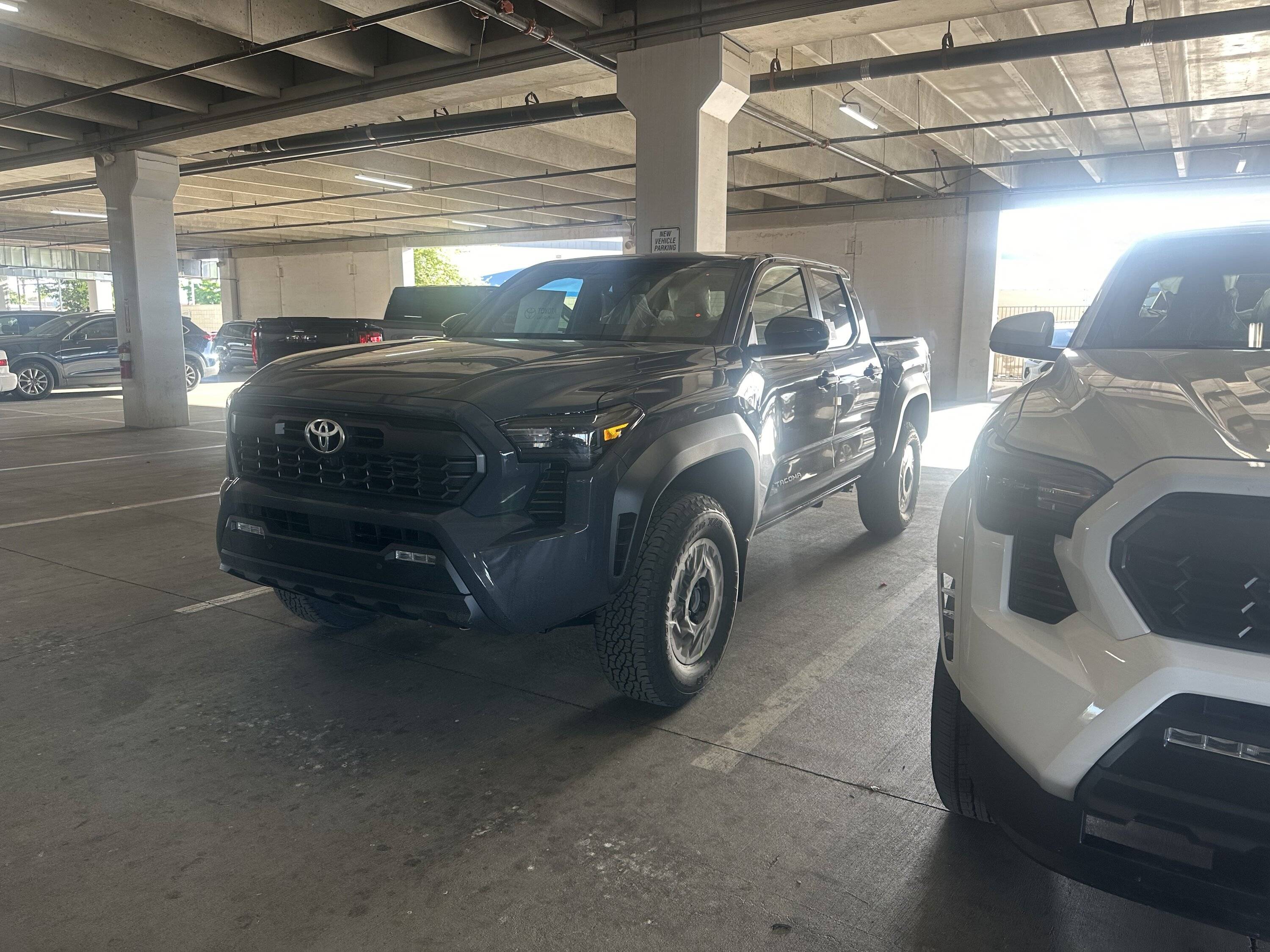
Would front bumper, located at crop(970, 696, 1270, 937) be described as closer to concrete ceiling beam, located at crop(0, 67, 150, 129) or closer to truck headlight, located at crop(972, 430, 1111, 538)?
truck headlight, located at crop(972, 430, 1111, 538)

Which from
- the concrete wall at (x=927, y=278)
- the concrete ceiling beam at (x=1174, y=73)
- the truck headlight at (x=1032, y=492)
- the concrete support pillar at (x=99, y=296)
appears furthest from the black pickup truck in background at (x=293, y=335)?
the concrete support pillar at (x=99, y=296)

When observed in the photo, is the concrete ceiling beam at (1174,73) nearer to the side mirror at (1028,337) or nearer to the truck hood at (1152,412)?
the side mirror at (1028,337)

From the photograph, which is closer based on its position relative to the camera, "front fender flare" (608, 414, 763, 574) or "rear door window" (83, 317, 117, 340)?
"front fender flare" (608, 414, 763, 574)

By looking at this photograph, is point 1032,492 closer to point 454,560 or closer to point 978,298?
point 454,560

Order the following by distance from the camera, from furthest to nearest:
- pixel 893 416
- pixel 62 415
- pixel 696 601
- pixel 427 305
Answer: pixel 62 415 < pixel 427 305 < pixel 893 416 < pixel 696 601

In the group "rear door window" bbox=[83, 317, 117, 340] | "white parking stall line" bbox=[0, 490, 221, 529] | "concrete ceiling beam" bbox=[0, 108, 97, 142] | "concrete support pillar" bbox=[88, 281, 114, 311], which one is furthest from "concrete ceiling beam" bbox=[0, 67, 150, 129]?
"concrete support pillar" bbox=[88, 281, 114, 311]

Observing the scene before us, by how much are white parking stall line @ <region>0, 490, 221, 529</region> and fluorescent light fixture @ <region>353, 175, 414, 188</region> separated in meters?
10.8

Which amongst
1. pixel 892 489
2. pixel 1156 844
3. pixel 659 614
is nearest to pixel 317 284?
pixel 892 489

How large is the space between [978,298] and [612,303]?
17210mm

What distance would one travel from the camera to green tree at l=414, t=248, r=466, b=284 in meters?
52.0

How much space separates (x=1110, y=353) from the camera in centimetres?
284

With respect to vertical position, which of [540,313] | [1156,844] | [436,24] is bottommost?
[1156,844]

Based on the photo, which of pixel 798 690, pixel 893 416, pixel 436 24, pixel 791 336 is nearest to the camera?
pixel 798 690

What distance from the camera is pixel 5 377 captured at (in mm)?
16016
